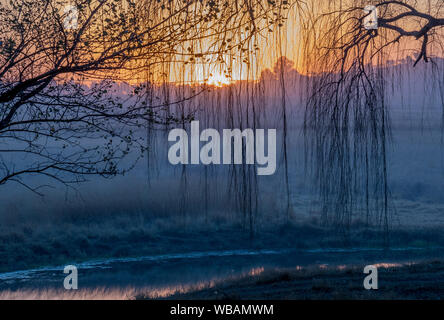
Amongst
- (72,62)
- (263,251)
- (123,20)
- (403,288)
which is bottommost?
(263,251)

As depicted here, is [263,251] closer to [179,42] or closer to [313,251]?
[313,251]

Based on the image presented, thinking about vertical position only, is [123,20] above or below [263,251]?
above

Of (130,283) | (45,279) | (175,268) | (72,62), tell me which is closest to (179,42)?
(72,62)

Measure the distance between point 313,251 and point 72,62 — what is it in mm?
11662

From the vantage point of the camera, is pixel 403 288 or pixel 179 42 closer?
pixel 179 42

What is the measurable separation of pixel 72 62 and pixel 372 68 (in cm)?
321

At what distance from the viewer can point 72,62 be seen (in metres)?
4.71
